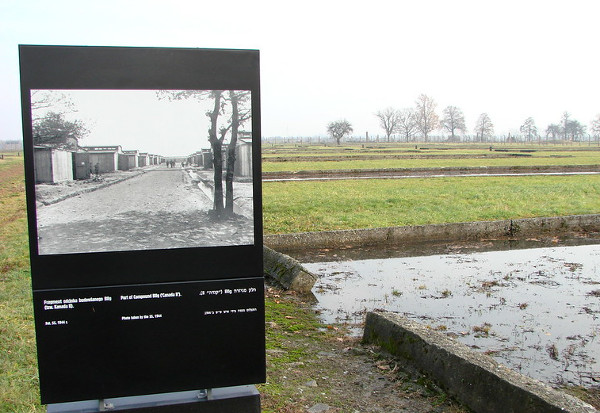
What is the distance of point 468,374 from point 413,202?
13.2 metres

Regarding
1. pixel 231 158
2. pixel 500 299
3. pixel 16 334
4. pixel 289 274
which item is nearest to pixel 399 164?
pixel 289 274

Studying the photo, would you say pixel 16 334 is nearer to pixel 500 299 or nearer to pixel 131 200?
pixel 131 200

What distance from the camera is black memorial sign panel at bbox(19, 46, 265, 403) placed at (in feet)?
11.6

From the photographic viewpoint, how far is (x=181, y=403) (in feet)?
12.4

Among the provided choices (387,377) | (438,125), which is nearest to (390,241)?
(387,377)

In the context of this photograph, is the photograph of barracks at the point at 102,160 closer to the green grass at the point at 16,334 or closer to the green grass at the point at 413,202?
the green grass at the point at 16,334

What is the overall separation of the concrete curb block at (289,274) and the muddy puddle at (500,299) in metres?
0.26

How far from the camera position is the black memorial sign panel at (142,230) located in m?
3.55

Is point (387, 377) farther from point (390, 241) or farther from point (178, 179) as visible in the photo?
point (390, 241)

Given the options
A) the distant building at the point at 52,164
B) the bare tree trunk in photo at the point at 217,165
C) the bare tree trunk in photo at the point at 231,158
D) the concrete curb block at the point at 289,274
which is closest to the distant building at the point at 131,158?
the distant building at the point at 52,164

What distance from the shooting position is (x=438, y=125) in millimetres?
145125

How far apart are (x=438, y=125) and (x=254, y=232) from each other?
147 metres

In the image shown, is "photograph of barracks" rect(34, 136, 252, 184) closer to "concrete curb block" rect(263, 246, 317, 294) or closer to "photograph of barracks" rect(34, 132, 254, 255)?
"photograph of barracks" rect(34, 132, 254, 255)

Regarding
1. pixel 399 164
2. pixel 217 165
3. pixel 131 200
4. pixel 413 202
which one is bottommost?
pixel 413 202
